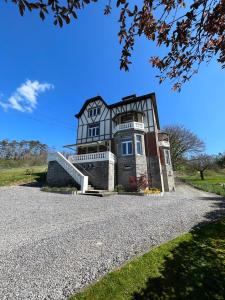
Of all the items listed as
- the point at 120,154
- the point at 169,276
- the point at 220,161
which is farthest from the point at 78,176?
the point at 220,161

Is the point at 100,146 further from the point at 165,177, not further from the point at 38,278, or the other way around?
the point at 38,278

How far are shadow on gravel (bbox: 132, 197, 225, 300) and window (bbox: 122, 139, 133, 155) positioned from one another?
12.7 meters

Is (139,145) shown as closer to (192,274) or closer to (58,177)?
(58,177)

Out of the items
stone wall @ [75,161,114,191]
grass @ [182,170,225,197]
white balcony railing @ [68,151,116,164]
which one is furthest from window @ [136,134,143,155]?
grass @ [182,170,225,197]

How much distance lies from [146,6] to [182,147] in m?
32.1

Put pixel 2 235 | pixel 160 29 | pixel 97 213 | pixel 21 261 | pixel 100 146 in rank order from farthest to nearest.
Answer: pixel 100 146
pixel 97 213
pixel 2 235
pixel 21 261
pixel 160 29

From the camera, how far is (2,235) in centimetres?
510

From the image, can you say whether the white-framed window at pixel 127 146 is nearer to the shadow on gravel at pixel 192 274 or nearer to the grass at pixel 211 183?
the grass at pixel 211 183

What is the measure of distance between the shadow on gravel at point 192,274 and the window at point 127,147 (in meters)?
12.7

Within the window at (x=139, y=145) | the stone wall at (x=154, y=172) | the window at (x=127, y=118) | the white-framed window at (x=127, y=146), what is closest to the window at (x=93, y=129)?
the window at (x=127, y=118)

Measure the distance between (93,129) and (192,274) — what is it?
19.5 metres

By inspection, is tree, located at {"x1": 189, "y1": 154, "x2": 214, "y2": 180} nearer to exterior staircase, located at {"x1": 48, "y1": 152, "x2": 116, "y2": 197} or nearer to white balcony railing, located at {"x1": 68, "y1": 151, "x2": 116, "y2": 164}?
white balcony railing, located at {"x1": 68, "y1": 151, "x2": 116, "y2": 164}

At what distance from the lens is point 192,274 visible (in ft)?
10.7

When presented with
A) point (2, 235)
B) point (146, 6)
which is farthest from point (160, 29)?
point (2, 235)
